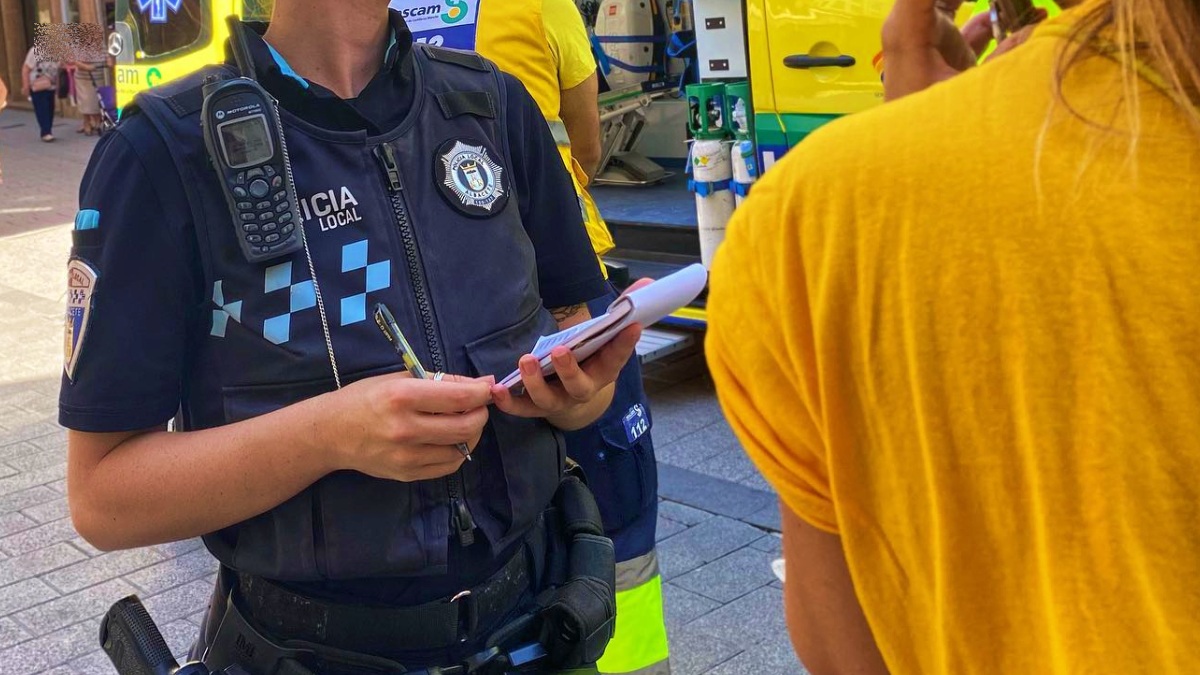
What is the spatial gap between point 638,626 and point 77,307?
1402 mm

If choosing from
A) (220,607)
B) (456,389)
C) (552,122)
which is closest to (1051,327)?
(456,389)

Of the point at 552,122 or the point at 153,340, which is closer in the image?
the point at 153,340

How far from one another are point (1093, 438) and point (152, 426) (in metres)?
1.04

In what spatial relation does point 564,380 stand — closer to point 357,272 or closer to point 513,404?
point 513,404

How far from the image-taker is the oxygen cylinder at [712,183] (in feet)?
16.2

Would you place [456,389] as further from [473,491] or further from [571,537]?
[571,537]

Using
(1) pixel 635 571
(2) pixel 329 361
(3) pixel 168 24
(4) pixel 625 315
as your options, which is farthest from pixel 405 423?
(3) pixel 168 24

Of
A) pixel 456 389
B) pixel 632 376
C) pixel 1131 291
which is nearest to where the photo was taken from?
pixel 1131 291

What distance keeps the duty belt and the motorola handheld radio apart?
428 millimetres

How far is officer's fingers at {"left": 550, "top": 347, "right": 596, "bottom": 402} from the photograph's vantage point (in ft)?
4.60

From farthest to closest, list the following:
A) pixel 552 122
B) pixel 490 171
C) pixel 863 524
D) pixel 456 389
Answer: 1. pixel 552 122
2. pixel 490 171
3. pixel 456 389
4. pixel 863 524

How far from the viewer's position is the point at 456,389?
1.36 m

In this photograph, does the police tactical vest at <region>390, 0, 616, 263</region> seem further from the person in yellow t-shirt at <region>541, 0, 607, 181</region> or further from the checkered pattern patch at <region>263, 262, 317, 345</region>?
the checkered pattern patch at <region>263, 262, 317, 345</region>

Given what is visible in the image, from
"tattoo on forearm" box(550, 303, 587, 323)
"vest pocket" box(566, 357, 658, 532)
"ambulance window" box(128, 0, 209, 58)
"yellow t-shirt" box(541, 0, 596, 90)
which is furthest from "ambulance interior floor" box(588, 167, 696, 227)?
"tattoo on forearm" box(550, 303, 587, 323)
